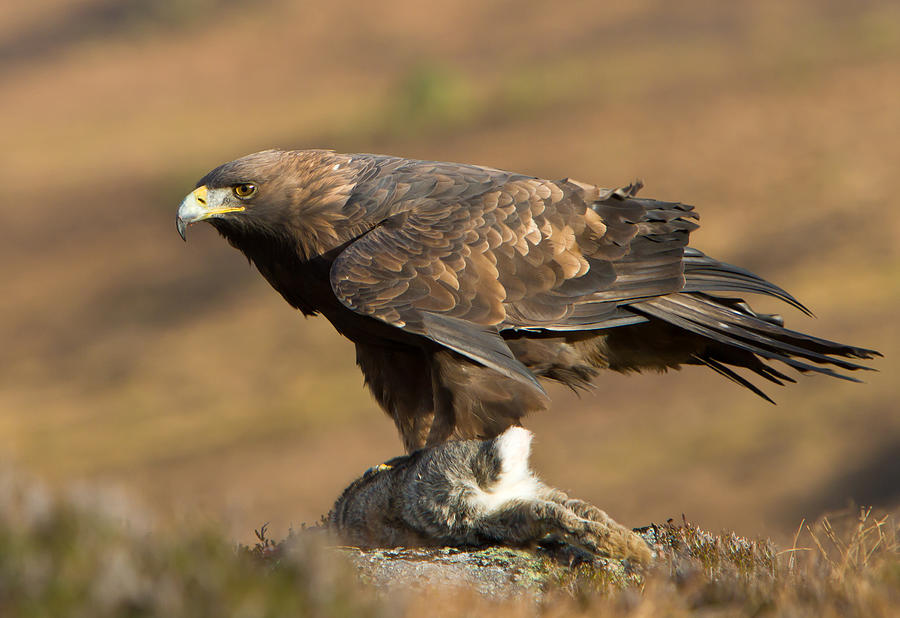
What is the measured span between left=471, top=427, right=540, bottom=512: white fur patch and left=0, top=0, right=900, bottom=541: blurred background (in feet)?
0.67

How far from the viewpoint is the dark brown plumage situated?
4.90 m

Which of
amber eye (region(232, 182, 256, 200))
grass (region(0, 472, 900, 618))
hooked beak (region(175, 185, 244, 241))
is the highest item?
amber eye (region(232, 182, 256, 200))

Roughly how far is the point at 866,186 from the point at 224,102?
59.7ft

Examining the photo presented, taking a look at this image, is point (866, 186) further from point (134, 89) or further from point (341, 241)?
point (134, 89)

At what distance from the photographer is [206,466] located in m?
12.4

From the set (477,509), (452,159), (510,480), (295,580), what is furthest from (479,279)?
(452,159)

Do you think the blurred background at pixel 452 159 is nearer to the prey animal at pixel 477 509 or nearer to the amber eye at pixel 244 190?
the prey animal at pixel 477 509

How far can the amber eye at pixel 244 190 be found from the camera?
17.4ft


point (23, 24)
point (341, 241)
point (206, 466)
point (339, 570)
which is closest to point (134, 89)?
point (23, 24)

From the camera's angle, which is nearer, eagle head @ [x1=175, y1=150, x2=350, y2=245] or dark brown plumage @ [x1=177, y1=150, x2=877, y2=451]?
dark brown plumage @ [x1=177, y1=150, x2=877, y2=451]

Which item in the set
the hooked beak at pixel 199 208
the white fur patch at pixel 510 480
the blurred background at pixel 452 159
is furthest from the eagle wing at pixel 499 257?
the blurred background at pixel 452 159

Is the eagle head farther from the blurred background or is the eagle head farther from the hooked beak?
the blurred background

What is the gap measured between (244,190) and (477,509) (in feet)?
6.78

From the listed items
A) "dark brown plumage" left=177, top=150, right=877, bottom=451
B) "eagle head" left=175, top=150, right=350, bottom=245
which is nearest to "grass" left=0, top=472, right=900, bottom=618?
"dark brown plumage" left=177, top=150, right=877, bottom=451
